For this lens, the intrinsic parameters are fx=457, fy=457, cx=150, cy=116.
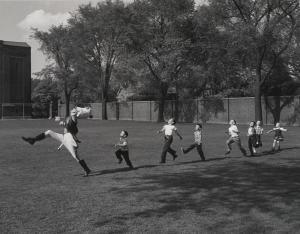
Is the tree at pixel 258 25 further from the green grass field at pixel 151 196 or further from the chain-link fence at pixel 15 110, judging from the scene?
the chain-link fence at pixel 15 110

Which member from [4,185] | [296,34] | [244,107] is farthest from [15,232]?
[244,107]

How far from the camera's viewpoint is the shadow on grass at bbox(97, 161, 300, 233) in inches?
301

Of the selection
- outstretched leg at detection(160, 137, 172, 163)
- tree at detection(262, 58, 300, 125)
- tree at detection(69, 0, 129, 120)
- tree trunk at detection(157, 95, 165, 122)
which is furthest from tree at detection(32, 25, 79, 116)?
outstretched leg at detection(160, 137, 172, 163)

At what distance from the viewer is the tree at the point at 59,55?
6848cm

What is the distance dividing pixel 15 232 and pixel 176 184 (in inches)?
182

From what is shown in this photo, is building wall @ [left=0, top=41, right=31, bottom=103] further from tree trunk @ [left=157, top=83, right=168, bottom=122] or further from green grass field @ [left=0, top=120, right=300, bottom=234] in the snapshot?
green grass field @ [left=0, top=120, right=300, bottom=234]

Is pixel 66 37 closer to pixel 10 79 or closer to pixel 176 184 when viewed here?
pixel 10 79

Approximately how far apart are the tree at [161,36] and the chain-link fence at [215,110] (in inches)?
165

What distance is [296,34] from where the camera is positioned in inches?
1361

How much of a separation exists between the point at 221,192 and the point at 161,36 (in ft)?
123

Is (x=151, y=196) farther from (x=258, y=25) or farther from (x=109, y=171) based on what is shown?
(x=258, y=25)

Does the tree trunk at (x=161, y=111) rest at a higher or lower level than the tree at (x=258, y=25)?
lower

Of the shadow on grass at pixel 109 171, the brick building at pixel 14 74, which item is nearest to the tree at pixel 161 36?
the shadow on grass at pixel 109 171

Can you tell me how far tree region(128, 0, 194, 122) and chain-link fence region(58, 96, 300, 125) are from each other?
4.18 metres
